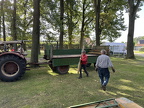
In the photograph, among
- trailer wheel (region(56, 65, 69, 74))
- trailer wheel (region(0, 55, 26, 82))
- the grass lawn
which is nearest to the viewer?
the grass lawn

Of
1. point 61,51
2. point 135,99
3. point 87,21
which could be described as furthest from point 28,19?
point 135,99

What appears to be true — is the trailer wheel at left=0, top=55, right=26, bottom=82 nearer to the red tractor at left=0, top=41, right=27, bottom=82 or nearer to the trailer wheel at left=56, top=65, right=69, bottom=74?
the red tractor at left=0, top=41, right=27, bottom=82

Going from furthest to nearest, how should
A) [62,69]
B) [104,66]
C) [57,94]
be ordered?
[62,69] < [104,66] < [57,94]

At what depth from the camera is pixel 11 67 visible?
581cm

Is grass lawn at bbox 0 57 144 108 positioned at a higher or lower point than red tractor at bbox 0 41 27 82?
lower

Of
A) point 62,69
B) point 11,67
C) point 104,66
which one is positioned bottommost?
point 62,69

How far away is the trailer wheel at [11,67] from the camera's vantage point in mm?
5559

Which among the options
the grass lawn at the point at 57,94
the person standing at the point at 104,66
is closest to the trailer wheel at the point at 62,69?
the grass lawn at the point at 57,94

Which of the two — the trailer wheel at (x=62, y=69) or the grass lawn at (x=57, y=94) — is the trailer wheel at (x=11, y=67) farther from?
the trailer wheel at (x=62, y=69)

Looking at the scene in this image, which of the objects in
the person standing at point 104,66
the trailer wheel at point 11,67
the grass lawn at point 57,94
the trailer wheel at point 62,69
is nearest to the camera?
the grass lawn at point 57,94

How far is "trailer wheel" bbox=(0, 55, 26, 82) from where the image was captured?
556cm

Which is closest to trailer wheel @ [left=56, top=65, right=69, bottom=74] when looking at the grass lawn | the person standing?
the grass lawn

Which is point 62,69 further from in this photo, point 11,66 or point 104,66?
point 104,66

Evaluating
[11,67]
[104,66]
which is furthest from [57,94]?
[11,67]
